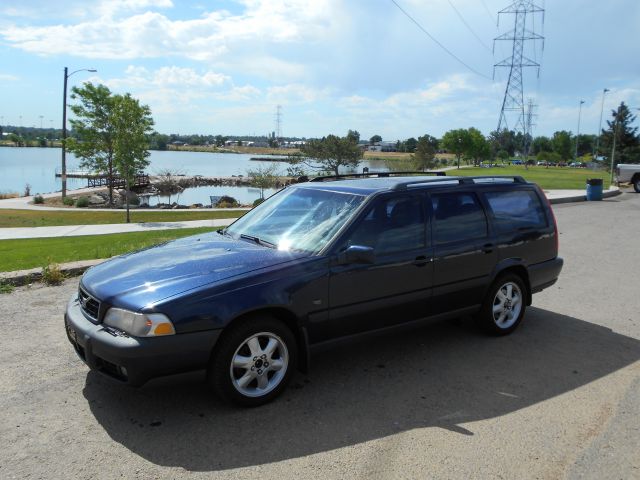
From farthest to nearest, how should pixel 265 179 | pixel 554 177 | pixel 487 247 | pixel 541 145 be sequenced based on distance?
pixel 541 145 → pixel 554 177 → pixel 265 179 → pixel 487 247

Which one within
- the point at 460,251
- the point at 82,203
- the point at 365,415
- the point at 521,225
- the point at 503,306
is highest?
the point at 521,225

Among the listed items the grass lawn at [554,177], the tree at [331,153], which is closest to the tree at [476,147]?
the grass lawn at [554,177]

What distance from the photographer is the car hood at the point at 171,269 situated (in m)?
3.68

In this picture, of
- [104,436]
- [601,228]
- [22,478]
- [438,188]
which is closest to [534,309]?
[438,188]

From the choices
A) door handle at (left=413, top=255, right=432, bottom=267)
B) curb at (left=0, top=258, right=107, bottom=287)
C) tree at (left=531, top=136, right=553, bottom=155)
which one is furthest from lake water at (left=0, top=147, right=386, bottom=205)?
tree at (left=531, top=136, right=553, bottom=155)

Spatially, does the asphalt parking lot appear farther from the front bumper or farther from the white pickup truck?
the white pickup truck

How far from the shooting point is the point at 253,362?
3848 mm

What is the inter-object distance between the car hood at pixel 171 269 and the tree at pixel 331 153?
45052 millimetres

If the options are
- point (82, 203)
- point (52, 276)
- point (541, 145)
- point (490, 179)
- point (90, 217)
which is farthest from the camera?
point (541, 145)

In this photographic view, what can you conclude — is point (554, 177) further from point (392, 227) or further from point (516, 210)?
point (392, 227)

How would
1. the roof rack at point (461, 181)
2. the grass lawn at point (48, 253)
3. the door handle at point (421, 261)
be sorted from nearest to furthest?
the door handle at point (421, 261) < the roof rack at point (461, 181) < the grass lawn at point (48, 253)

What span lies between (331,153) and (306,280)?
154ft

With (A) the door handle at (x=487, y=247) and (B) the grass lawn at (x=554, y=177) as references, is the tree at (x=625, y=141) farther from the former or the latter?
(A) the door handle at (x=487, y=247)

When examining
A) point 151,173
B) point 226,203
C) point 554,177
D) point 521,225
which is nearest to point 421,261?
point 521,225
